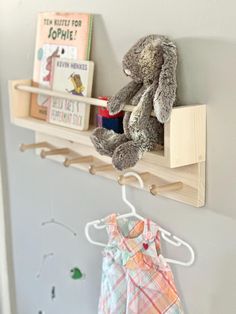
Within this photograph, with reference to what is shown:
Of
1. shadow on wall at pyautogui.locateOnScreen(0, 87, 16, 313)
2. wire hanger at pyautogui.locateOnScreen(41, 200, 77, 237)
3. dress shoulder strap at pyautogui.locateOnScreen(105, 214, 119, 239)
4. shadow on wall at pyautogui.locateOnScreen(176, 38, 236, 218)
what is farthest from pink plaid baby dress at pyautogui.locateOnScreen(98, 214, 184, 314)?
shadow on wall at pyautogui.locateOnScreen(0, 87, 16, 313)

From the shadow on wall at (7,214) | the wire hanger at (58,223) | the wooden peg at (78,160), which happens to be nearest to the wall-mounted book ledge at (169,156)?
the wooden peg at (78,160)

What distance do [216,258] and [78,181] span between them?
42 centimetres

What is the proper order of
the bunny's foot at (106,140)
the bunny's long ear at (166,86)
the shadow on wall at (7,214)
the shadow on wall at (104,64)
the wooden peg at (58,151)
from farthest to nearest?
1. the shadow on wall at (7,214)
2. the wooden peg at (58,151)
3. the shadow on wall at (104,64)
4. the bunny's foot at (106,140)
5. the bunny's long ear at (166,86)

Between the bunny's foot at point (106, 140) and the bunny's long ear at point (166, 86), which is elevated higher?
the bunny's long ear at point (166, 86)

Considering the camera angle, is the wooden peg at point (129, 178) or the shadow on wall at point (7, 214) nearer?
the wooden peg at point (129, 178)

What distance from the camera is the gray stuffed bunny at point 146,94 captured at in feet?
2.85

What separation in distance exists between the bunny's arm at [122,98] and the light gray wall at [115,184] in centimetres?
8

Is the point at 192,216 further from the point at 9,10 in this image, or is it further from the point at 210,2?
the point at 9,10

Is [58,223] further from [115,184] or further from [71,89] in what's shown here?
[71,89]

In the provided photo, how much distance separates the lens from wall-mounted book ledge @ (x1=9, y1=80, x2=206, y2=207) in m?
0.87

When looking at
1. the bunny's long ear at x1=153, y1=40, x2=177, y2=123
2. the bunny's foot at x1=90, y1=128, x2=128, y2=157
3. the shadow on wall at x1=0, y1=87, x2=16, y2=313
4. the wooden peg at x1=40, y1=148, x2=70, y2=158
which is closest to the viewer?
the bunny's long ear at x1=153, y1=40, x2=177, y2=123

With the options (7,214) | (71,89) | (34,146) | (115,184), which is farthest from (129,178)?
(7,214)

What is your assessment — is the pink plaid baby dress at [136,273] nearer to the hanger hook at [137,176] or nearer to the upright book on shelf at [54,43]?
the hanger hook at [137,176]

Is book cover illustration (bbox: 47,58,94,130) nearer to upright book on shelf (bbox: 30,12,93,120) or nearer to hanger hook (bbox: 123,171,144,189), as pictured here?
upright book on shelf (bbox: 30,12,93,120)
